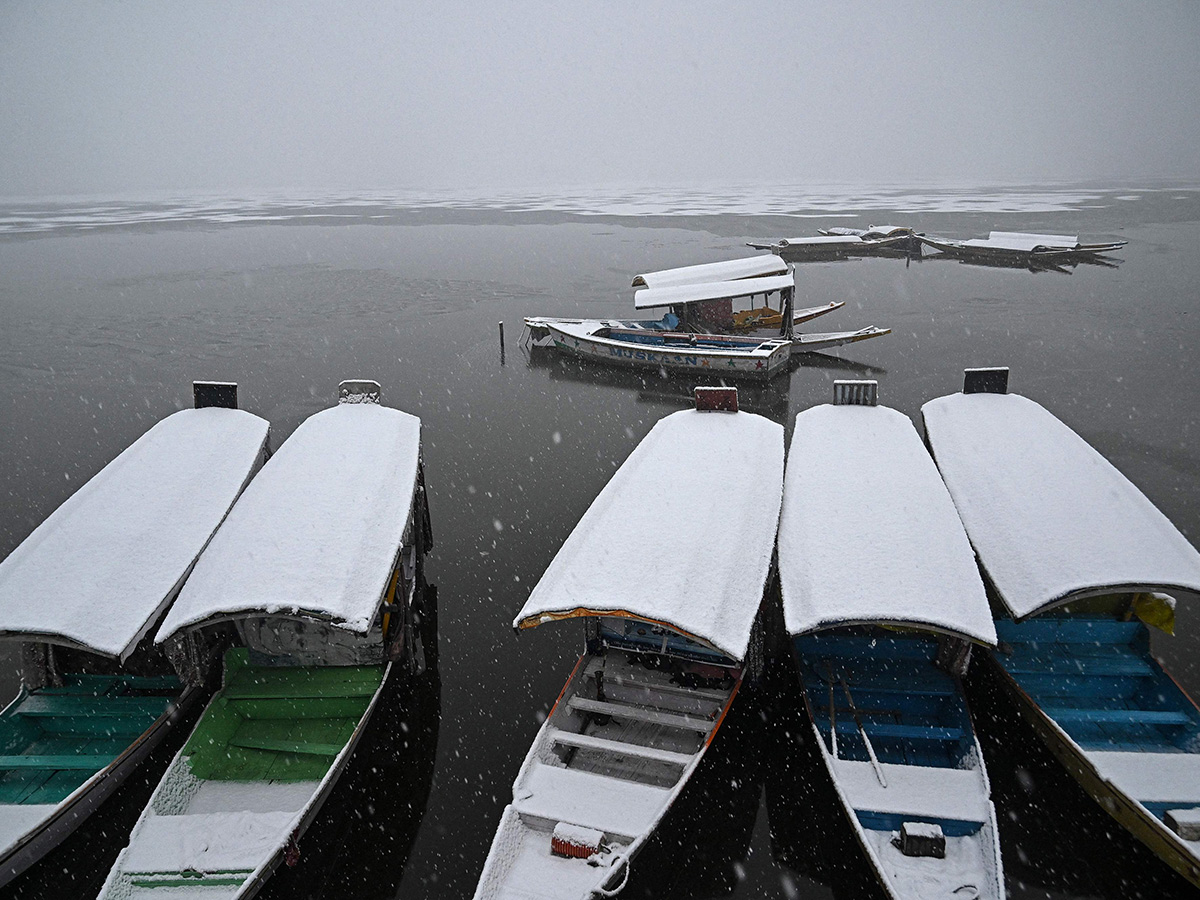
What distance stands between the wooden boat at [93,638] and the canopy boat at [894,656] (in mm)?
9973

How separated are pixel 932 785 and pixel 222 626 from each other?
12060 millimetres

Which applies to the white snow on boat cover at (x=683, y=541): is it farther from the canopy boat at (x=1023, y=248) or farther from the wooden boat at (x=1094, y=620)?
the canopy boat at (x=1023, y=248)

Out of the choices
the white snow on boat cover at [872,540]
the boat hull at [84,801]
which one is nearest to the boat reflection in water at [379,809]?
the boat hull at [84,801]

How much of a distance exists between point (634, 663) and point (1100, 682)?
761cm

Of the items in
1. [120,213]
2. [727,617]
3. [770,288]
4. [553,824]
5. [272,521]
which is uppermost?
[120,213]

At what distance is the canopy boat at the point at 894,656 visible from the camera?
9.02 metres

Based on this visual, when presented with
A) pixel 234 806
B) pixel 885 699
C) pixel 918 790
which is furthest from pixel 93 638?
pixel 885 699

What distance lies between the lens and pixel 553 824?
9438mm

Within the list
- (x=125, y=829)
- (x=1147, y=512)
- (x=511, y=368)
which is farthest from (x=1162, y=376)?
(x=125, y=829)

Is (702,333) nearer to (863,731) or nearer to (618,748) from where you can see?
(863,731)

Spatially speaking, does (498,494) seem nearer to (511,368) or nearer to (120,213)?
(511,368)

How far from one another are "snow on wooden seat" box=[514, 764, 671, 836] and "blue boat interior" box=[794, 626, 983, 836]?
107 inches

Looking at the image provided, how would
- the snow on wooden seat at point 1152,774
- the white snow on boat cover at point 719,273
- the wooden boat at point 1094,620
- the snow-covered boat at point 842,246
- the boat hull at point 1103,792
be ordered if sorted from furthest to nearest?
the snow-covered boat at point 842,246 → the white snow on boat cover at point 719,273 → the wooden boat at point 1094,620 → the snow on wooden seat at point 1152,774 → the boat hull at point 1103,792

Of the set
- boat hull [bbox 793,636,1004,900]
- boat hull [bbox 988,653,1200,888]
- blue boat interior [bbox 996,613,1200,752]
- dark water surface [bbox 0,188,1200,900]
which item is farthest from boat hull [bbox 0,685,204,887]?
blue boat interior [bbox 996,613,1200,752]
